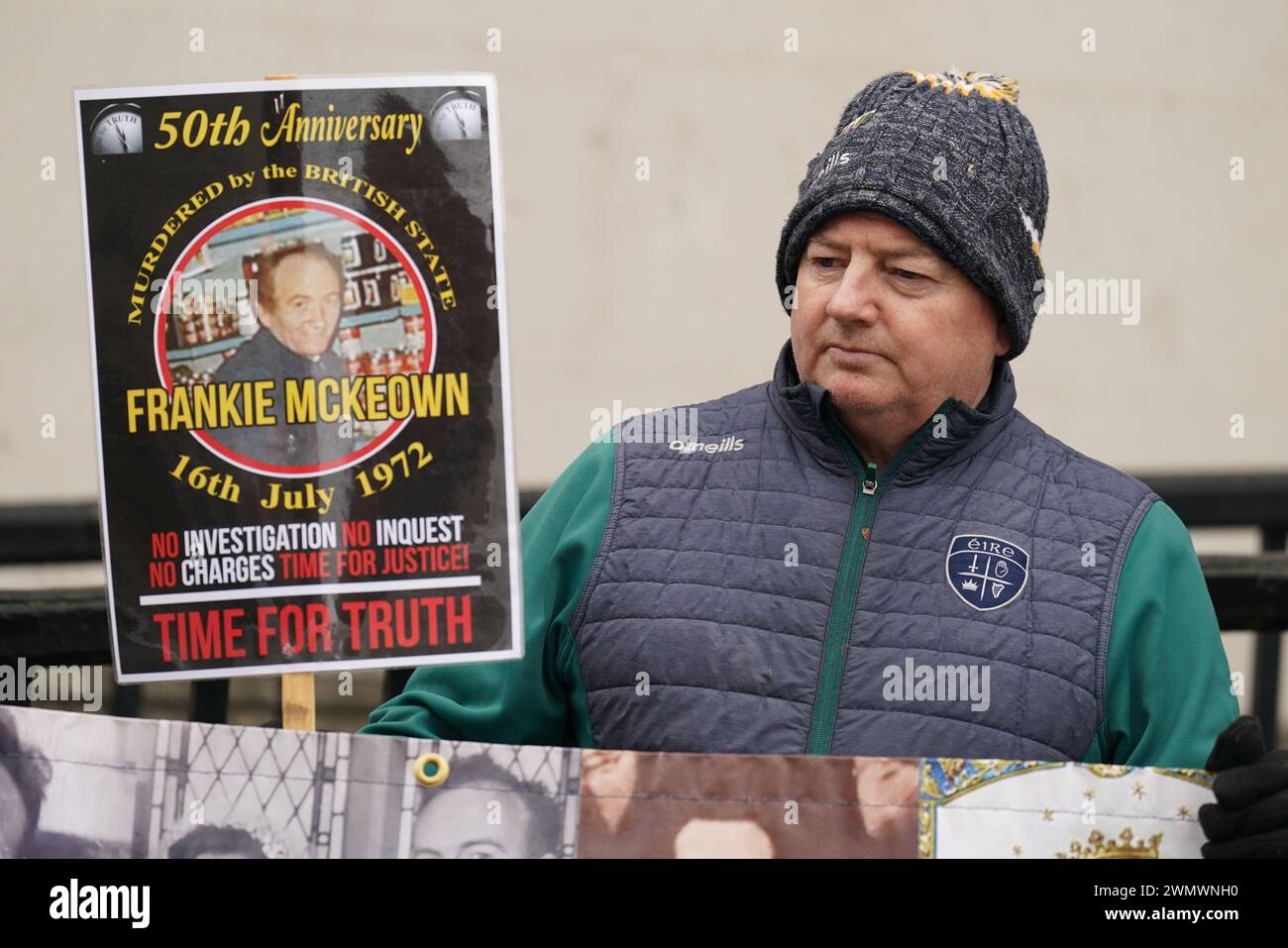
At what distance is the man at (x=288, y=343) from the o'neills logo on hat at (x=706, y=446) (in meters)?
0.49

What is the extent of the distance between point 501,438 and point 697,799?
460 mm

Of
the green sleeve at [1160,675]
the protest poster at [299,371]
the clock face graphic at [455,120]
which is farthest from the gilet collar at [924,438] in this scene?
the clock face graphic at [455,120]

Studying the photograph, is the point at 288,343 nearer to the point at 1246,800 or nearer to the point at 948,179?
the point at 948,179

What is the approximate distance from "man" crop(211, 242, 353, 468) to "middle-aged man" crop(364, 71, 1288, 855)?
0.35 metres

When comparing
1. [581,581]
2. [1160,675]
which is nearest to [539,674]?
[581,581]

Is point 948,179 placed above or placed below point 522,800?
above

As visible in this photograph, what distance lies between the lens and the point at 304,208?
204 cm

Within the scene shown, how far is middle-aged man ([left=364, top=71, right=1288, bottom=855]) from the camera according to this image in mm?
2143

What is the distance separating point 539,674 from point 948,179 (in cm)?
79

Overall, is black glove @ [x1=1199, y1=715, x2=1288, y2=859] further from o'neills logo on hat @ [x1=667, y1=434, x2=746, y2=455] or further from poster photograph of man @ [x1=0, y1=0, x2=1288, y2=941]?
o'neills logo on hat @ [x1=667, y1=434, x2=746, y2=455]
